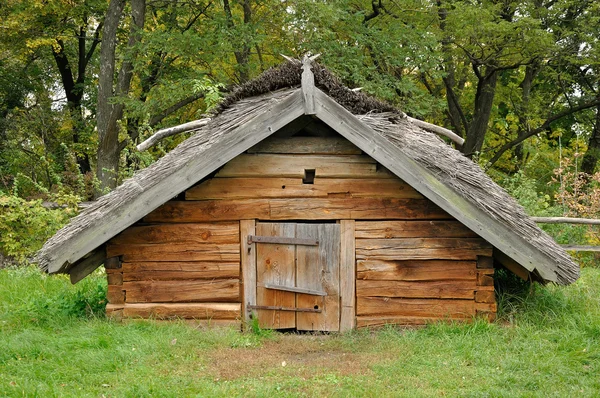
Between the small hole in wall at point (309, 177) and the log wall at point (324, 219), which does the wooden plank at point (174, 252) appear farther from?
the small hole in wall at point (309, 177)

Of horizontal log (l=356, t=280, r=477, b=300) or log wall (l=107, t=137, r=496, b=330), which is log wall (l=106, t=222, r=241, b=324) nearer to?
log wall (l=107, t=137, r=496, b=330)

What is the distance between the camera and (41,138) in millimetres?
22328

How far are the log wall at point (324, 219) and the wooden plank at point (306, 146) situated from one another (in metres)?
0.01

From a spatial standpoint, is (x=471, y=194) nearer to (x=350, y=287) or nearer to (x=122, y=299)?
(x=350, y=287)

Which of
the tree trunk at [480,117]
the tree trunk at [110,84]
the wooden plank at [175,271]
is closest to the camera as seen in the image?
the wooden plank at [175,271]

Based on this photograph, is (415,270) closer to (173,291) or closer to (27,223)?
(173,291)

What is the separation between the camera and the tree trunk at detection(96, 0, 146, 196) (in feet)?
55.3

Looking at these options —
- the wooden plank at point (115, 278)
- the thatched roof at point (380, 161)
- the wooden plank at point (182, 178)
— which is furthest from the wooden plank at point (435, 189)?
the wooden plank at point (115, 278)

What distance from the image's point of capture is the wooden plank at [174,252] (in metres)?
7.12

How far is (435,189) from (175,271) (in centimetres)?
316

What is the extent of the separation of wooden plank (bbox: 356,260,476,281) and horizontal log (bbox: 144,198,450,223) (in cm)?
54

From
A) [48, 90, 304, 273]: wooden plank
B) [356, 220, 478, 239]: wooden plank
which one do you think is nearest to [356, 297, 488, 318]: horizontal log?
[356, 220, 478, 239]: wooden plank

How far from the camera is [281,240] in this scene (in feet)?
23.0

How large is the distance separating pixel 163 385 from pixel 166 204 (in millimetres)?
2370
